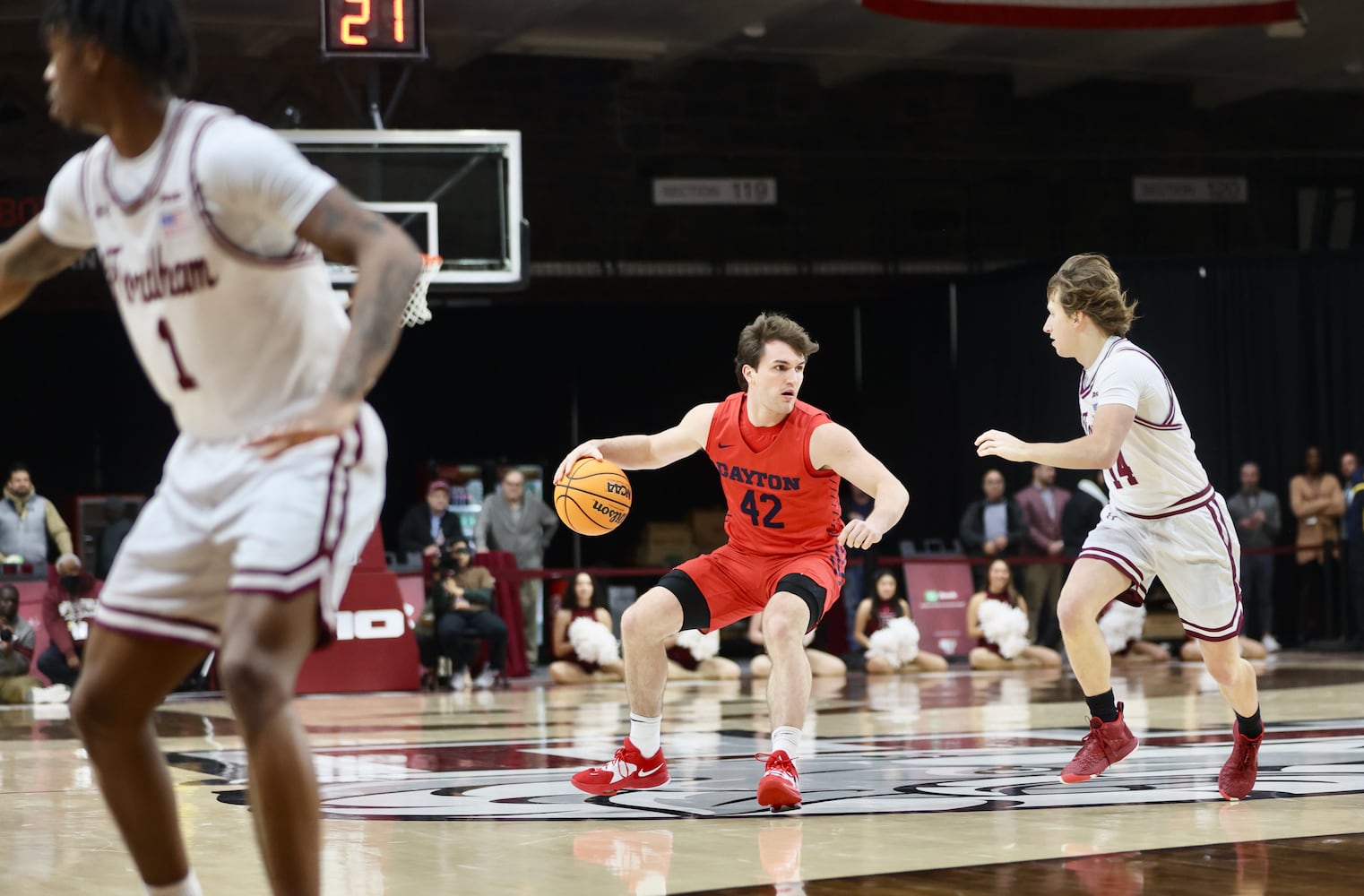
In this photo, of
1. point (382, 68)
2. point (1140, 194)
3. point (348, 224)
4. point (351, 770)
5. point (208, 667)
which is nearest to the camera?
point (348, 224)

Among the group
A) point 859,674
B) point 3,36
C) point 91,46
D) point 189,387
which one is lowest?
point 859,674

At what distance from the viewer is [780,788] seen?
16.6 feet

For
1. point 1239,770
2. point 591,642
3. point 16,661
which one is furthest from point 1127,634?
point 1239,770

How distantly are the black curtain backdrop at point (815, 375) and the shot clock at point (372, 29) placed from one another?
5809 millimetres

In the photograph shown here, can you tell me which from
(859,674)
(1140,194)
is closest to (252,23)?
(859,674)

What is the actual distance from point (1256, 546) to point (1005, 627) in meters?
3.58

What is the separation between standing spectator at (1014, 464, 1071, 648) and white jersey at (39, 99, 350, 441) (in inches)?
485

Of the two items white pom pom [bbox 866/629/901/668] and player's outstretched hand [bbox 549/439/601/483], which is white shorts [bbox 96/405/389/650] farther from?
white pom pom [bbox 866/629/901/668]

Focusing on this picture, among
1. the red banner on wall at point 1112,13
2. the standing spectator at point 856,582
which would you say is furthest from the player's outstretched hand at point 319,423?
the red banner on wall at point 1112,13

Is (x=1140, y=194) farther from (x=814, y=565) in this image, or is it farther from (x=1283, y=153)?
(x=814, y=565)

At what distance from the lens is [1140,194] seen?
2008cm

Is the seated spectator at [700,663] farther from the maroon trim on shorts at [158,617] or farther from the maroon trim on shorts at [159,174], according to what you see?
the maroon trim on shorts at [159,174]

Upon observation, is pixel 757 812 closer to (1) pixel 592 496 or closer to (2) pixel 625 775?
(2) pixel 625 775

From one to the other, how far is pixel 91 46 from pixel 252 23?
14.9 metres
